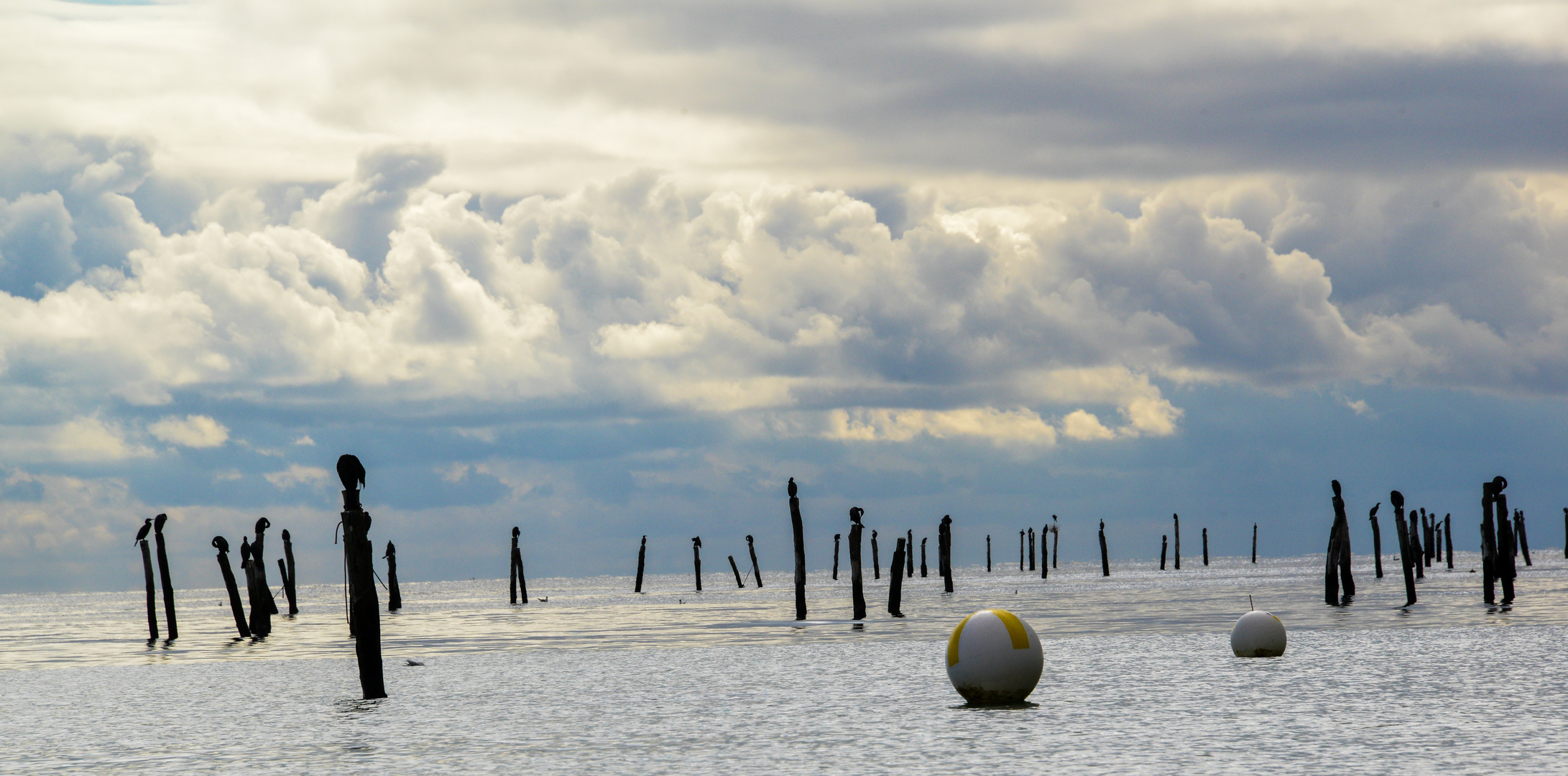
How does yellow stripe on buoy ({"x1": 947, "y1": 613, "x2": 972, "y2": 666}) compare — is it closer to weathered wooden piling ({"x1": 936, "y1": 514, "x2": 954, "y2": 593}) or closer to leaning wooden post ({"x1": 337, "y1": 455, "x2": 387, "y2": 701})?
leaning wooden post ({"x1": 337, "y1": 455, "x2": 387, "y2": 701})

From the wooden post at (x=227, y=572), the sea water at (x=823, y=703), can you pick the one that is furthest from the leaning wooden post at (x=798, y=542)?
the wooden post at (x=227, y=572)

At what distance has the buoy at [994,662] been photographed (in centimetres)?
1387

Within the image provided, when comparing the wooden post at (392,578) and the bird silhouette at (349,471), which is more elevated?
the bird silhouette at (349,471)

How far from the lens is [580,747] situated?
12.1 metres

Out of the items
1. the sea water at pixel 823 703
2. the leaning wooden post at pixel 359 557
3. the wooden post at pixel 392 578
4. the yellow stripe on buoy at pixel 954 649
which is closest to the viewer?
the sea water at pixel 823 703

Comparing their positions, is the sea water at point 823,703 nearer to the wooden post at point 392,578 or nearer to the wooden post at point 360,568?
the wooden post at point 360,568

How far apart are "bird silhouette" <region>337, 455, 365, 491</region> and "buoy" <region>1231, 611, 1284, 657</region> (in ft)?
38.9

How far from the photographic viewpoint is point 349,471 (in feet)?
52.6

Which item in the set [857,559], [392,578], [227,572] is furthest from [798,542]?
[392,578]

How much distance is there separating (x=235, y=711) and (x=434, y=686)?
122 inches

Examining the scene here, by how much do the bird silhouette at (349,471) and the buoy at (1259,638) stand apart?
11.8m

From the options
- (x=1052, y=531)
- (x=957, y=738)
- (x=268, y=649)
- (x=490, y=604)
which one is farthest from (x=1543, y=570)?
(x=957, y=738)

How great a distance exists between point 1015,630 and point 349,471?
763 centimetres

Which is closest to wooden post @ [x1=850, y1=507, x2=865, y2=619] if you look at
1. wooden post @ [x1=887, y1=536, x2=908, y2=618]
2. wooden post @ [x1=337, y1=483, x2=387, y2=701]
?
wooden post @ [x1=887, y1=536, x2=908, y2=618]
